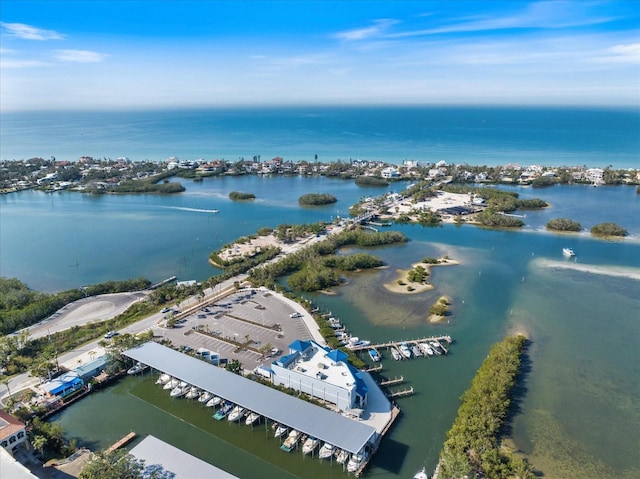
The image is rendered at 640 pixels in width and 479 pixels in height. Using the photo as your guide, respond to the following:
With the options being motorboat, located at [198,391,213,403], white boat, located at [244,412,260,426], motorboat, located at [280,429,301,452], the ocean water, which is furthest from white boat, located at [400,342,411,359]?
the ocean water

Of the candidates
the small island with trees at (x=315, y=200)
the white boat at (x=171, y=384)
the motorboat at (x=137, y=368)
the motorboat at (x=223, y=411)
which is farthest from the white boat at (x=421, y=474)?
the small island with trees at (x=315, y=200)

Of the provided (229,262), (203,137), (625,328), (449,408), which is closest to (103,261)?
(229,262)

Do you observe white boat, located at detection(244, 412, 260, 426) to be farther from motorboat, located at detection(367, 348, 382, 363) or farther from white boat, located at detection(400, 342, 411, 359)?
white boat, located at detection(400, 342, 411, 359)

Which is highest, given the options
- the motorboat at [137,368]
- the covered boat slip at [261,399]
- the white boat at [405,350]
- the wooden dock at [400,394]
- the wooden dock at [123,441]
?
the covered boat slip at [261,399]

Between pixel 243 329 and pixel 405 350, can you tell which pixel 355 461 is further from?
pixel 243 329

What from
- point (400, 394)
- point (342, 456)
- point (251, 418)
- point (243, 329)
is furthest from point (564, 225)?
point (251, 418)

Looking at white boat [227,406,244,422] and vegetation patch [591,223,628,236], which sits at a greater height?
vegetation patch [591,223,628,236]

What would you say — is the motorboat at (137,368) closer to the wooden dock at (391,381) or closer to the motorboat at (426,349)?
the wooden dock at (391,381)
